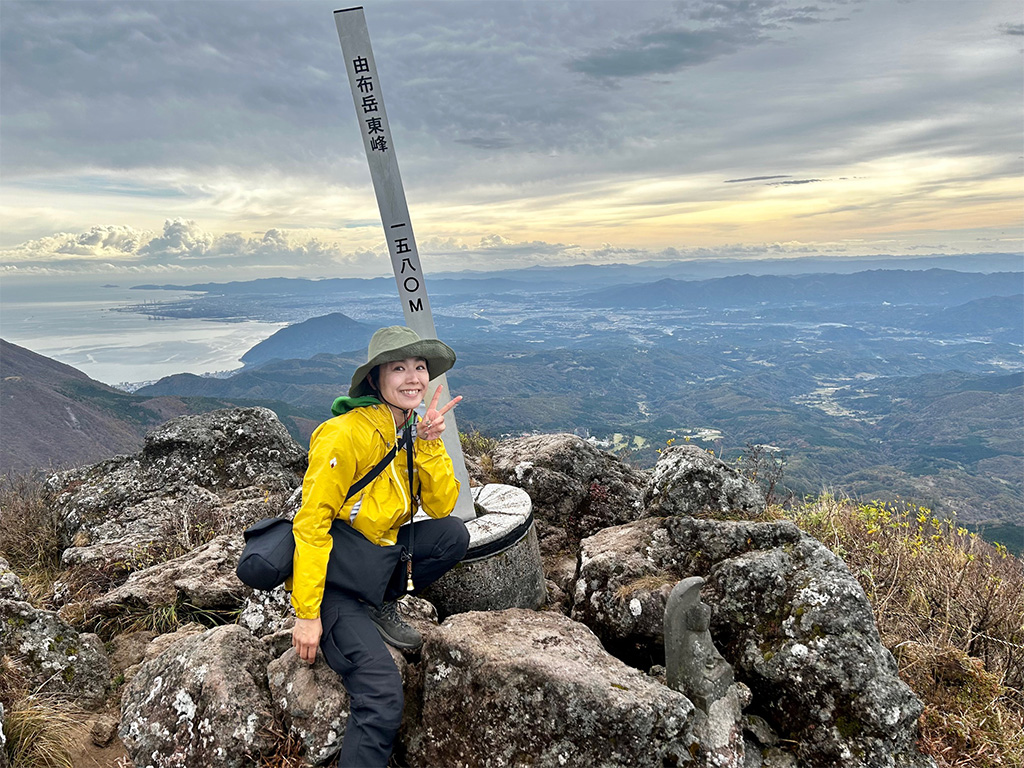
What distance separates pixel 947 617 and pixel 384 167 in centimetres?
726

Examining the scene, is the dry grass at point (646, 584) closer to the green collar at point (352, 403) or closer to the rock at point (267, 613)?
the green collar at point (352, 403)

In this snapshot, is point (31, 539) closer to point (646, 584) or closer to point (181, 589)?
point (181, 589)

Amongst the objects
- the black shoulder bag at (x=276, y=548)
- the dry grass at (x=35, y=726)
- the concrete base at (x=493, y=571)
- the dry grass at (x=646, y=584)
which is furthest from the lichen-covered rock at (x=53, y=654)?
the dry grass at (x=646, y=584)

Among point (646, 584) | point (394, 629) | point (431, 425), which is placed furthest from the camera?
point (646, 584)

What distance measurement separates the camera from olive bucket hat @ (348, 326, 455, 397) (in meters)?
3.84

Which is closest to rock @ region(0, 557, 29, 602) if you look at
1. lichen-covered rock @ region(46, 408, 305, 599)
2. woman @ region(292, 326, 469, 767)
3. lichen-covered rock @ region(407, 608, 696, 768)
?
lichen-covered rock @ region(46, 408, 305, 599)

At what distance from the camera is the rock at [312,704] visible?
3549 mm

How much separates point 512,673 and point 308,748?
1375mm

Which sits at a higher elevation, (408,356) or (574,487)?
(408,356)

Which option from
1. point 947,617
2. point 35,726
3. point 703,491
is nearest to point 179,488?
point 35,726

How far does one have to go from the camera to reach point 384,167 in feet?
16.2

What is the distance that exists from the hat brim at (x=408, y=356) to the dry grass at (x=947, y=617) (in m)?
4.63

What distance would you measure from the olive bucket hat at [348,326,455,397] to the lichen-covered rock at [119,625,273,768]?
211cm

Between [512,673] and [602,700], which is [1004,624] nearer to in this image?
[602,700]
